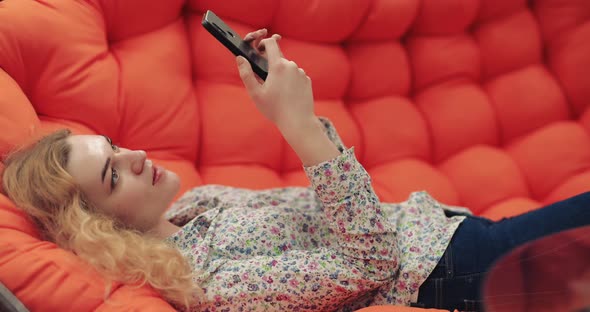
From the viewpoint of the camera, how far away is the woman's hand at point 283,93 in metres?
0.88

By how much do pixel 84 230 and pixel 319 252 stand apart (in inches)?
14.7

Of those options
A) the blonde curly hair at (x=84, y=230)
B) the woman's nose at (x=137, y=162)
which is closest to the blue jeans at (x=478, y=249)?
the blonde curly hair at (x=84, y=230)

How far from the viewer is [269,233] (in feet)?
3.05

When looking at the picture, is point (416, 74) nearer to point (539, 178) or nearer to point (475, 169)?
point (475, 169)

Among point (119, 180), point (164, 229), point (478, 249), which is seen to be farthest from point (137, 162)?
point (478, 249)

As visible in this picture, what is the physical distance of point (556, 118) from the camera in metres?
1.45

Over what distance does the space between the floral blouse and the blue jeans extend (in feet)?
0.07

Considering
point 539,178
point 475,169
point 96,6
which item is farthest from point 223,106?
point 539,178

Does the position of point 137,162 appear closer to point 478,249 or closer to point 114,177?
point 114,177

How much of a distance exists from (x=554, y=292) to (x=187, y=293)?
52 centimetres

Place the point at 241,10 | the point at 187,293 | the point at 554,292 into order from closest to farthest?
the point at 554,292 < the point at 187,293 < the point at 241,10

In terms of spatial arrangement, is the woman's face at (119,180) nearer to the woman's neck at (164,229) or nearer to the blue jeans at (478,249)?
the woman's neck at (164,229)

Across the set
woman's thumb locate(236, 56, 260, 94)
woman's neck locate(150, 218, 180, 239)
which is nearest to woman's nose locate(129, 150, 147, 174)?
woman's neck locate(150, 218, 180, 239)

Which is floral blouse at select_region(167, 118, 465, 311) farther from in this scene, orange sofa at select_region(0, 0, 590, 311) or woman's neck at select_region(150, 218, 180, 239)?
orange sofa at select_region(0, 0, 590, 311)
